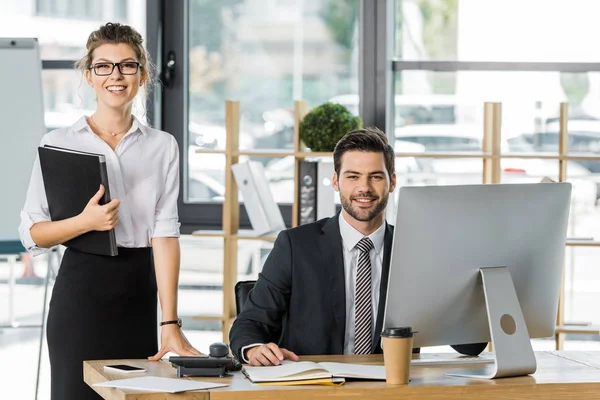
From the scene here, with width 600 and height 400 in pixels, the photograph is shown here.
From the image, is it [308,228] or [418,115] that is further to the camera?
[418,115]

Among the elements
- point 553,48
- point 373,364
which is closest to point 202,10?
point 553,48

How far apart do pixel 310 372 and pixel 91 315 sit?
0.76 metres

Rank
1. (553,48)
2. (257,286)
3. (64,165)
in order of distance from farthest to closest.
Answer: (553,48) → (257,286) → (64,165)

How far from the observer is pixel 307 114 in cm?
421

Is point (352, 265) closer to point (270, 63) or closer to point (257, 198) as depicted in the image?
point (257, 198)

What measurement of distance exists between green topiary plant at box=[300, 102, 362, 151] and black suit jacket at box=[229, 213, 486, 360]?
5.57 feet

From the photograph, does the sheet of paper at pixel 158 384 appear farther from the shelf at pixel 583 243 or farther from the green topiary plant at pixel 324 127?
the shelf at pixel 583 243

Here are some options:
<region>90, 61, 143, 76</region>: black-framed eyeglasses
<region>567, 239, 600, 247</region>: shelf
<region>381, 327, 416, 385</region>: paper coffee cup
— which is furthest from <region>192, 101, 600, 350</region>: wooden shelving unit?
<region>381, 327, 416, 385</region>: paper coffee cup

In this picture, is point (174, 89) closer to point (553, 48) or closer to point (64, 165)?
point (553, 48)

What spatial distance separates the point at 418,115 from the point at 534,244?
2.69 meters

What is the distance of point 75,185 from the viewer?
7.70 ft

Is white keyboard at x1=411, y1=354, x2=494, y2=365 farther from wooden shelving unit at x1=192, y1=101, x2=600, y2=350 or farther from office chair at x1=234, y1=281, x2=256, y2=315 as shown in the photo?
wooden shelving unit at x1=192, y1=101, x2=600, y2=350

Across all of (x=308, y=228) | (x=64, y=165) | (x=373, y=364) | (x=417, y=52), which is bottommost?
(x=373, y=364)

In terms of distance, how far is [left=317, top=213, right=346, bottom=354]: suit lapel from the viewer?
2.41m
